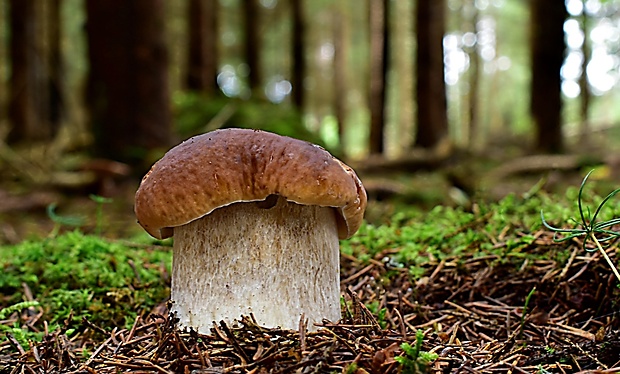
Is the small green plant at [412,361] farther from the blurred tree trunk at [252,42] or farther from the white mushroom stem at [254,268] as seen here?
the blurred tree trunk at [252,42]

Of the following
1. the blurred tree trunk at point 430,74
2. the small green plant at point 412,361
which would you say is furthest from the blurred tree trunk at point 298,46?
the small green plant at point 412,361

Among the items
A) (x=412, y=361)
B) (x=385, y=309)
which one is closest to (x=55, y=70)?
(x=385, y=309)

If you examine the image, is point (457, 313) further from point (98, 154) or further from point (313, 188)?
point (98, 154)

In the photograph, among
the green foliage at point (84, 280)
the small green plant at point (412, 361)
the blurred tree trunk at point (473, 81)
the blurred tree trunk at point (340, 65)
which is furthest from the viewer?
the blurred tree trunk at point (473, 81)

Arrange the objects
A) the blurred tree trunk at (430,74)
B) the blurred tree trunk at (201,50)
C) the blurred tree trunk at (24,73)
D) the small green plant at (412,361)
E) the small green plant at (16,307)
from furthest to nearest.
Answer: the blurred tree trunk at (201,50) < the blurred tree trunk at (24,73) < the blurred tree trunk at (430,74) < the small green plant at (16,307) < the small green plant at (412,361)

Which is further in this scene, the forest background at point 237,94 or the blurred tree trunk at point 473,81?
the blurred tree trunk at point 473,81

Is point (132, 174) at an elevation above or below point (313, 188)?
below

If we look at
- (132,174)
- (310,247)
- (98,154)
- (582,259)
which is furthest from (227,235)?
(98,154)
